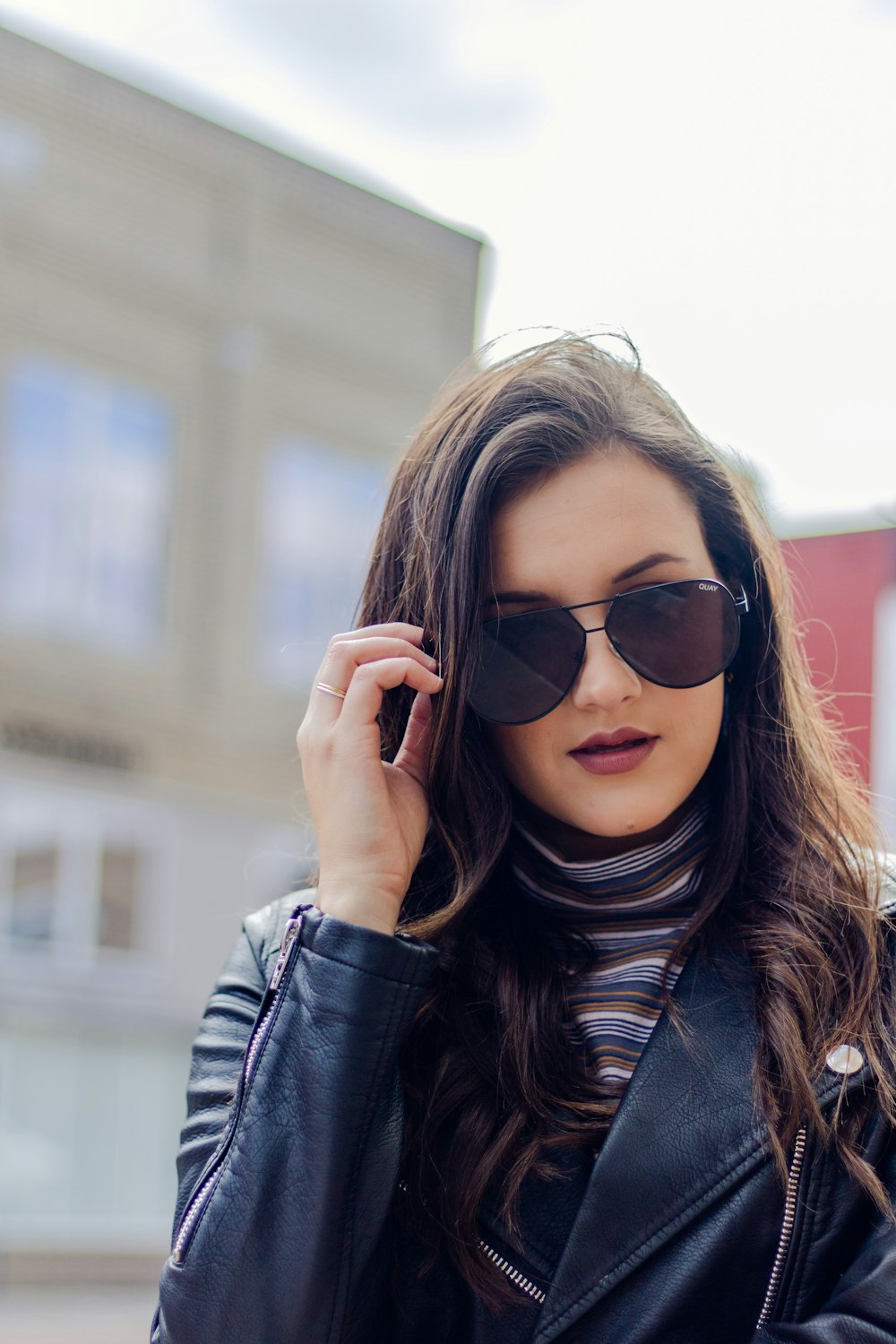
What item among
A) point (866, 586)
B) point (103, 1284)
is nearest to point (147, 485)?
point (103, 1284)

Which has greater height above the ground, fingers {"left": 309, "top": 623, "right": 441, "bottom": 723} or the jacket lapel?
fingers {"left": 309, "top": 623, "right": 441, "bottom": 723}

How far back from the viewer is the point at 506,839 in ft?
6.15

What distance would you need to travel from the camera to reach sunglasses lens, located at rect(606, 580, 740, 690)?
68.5 inches

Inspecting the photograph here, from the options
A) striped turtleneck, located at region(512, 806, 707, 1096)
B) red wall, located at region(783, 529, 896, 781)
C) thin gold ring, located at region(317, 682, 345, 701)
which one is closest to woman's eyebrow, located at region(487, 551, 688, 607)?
thin gold ring, located at region(317, 682, 345, 701)

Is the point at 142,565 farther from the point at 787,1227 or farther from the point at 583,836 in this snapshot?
the point at 787,1227

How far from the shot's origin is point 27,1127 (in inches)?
425

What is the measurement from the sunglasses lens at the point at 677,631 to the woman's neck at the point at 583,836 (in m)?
0.19

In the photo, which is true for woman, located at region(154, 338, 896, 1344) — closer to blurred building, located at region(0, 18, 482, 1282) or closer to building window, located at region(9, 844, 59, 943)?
blurred building, located at region(0, 18, 482, 1282)

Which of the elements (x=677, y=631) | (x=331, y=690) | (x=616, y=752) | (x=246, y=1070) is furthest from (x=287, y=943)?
(x=677, y=631)

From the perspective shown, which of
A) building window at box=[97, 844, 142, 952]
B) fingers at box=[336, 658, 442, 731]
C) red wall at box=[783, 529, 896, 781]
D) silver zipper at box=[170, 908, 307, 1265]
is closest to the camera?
silver zipper at box=[170, 908, 307, 1265]

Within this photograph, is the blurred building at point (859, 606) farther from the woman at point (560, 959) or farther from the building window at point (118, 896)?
the building window at point (118, 896)

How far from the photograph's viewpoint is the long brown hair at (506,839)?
1.63 metres

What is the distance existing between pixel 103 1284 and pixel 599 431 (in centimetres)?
1070

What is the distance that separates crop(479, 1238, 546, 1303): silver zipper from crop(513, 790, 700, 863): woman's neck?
19.1 inches
